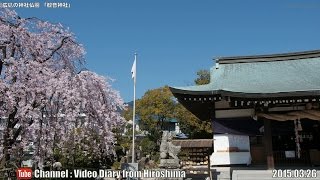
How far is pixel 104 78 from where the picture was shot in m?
12.6

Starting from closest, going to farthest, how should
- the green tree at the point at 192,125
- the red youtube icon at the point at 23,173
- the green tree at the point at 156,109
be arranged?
the red youtube icon at the point at 23,173 < the green tree at the point at 192,125 < the green tree at the point at 156,109

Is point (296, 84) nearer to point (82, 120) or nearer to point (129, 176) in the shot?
point (129, 176)

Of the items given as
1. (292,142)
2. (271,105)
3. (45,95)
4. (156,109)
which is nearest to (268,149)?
(271,105)

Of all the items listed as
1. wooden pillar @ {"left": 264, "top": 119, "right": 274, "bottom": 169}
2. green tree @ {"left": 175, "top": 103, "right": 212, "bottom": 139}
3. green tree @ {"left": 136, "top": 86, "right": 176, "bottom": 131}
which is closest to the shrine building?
wooden pillar @ {"left": 264, "top": 119, "right": 274, "bottom": 169}

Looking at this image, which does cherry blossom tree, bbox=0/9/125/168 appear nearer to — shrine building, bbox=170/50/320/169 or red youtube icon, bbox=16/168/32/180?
red youtube icon, bbox=16/168/32/180

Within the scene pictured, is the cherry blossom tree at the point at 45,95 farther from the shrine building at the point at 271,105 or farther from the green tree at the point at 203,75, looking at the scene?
the green tree at the point at 203,75

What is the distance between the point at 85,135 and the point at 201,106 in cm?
471

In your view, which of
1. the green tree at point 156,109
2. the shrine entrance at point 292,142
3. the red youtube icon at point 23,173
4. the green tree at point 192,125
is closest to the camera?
the red youtube icon at point 23,173

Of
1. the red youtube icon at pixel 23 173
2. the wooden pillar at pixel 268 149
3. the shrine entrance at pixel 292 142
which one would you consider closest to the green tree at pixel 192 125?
the shrine entrance at pixel 292 142

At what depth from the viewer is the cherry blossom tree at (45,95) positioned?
1038cm

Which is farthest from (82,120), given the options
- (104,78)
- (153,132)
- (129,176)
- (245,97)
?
(153,132)

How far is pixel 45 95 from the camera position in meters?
10.6

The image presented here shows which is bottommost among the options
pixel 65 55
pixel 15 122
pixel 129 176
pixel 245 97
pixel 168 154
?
pixel 129 176

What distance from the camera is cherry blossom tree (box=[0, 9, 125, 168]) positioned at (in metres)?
10.4
